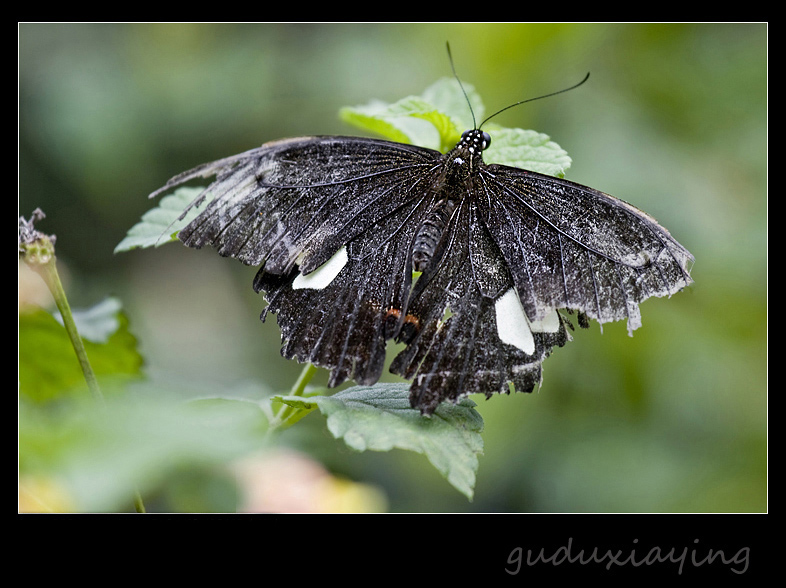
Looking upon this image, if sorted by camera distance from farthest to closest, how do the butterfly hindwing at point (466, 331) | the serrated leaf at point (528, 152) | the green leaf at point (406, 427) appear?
the serrated leaf at point (528, 152) < the butterfly hindwing at point (466, 331) < the green leaf at point (406, 427)

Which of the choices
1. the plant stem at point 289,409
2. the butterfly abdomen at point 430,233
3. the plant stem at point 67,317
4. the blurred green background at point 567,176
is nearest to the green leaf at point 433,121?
the butterfly abdomen at point 430,233

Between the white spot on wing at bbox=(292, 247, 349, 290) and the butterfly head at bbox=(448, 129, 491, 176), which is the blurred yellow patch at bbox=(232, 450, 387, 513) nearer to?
the white spot on wing at bbox=(292, 247, 349, 290)

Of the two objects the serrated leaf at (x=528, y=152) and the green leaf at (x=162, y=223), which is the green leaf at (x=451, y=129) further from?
the green leaf at (x=162, y=223)

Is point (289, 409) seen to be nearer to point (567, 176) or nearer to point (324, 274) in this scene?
point (324, 274)

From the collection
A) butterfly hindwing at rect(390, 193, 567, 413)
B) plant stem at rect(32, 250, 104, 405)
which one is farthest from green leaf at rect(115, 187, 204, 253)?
butterfly hindwing at rect(390, 193, 567, 413)

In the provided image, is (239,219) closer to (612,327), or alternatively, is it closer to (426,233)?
(426,233)

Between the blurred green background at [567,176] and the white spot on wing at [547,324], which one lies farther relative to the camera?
the blurred green background at [567,176]

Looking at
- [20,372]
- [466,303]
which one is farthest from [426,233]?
[20,372]
